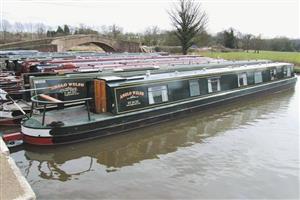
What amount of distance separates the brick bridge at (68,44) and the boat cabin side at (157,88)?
68.0 feet

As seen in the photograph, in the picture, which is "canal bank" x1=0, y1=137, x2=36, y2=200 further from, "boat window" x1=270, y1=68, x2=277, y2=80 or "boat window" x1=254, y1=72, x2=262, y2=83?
"boat window" x1=270, y1=68, x2=277, y2=80

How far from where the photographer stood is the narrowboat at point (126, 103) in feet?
26.7

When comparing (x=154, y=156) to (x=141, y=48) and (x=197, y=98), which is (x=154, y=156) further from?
(x=141, y=48)

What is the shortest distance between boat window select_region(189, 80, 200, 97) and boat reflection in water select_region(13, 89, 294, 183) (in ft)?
2.44

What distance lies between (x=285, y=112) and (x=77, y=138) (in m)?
8.23

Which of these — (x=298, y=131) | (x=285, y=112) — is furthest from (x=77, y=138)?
(x=285, y=112)

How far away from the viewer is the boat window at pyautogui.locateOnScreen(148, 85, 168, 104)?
10.2 m

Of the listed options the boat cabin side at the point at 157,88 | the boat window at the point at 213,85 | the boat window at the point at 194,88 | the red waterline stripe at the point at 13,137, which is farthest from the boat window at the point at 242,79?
the red waterline stripe at the point at 13,137

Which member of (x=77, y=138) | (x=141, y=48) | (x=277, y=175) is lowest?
(x=277, y=175)

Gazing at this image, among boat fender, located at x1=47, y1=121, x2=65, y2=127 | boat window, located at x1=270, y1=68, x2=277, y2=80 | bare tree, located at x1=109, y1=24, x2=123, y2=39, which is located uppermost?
bare tree, located at x1=109, y1=24, x2=123, y2=39

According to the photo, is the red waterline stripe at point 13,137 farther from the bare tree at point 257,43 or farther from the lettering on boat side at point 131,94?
the bare tree at point 257,43

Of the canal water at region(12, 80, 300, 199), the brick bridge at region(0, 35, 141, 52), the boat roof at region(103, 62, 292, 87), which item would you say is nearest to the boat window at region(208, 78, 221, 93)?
the boat roof at region(103, 62, 292, 87)

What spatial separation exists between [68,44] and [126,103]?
2451 centimetres

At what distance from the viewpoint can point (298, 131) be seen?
393 inches
